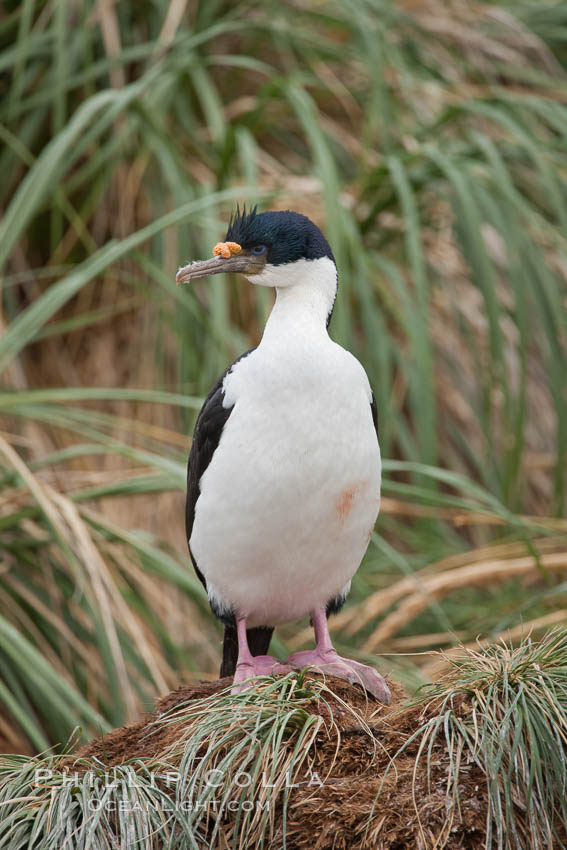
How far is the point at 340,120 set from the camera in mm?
6426

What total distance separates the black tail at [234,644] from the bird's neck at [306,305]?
88 centimetres

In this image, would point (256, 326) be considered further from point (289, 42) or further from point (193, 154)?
point (289, 42)

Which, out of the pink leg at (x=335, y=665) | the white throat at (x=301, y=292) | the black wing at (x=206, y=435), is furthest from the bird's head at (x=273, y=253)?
the pink leg at (x=335, y=665)

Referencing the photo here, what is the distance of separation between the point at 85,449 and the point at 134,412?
1345 millimetres

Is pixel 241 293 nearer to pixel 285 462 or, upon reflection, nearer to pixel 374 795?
pixel 285 462

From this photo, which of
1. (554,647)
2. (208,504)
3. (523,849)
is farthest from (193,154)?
(523,849)

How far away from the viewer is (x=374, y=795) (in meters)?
2.43

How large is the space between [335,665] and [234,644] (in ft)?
1.52

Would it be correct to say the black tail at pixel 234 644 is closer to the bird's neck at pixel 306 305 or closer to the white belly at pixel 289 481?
the white belly at pixel 289 481

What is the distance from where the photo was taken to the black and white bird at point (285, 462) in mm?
2879

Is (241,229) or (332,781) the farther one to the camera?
(241,229)

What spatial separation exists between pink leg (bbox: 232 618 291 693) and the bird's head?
3.23ft

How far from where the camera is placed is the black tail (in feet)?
10.8

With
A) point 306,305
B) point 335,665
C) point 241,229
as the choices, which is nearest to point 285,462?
point 306,305
